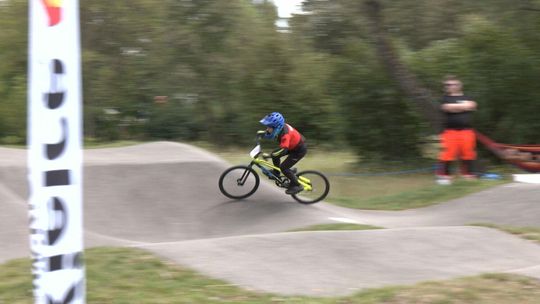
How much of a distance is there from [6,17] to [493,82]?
14.5 metres

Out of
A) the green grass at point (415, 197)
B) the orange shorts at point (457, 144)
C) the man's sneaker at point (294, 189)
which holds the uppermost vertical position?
the orange shorts at point (457, 144)

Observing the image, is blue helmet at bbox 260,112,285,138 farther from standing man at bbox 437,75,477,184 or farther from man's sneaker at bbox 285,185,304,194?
standing man at bbox 437,75,477,184

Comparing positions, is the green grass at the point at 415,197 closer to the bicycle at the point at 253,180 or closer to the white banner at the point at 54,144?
the bicycle at the point at 253,180

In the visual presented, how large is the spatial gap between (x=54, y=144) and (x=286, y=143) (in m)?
7.15

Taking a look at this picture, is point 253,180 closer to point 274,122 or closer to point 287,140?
point 287,140

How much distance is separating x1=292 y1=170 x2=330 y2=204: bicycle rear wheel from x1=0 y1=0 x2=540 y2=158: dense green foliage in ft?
18.5

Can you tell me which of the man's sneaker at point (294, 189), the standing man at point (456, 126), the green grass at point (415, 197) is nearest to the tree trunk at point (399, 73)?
the green grass at point (415, 197)

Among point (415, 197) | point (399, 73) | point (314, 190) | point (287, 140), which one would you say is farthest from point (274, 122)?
point (399, 73)

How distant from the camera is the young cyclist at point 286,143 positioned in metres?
9.57

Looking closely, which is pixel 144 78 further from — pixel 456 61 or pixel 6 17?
pixel 456 61

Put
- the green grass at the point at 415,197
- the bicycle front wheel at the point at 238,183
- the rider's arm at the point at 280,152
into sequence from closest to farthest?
the rider's arm at the point at 280,152 < the bicycle front wheel at the point at 238,183 < the green grass at the point at 415,197

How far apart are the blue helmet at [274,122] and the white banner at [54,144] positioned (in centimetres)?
678

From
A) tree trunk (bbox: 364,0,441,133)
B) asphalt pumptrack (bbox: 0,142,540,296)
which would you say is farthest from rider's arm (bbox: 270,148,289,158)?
tree trunk (bbox: 364,0,441,133)

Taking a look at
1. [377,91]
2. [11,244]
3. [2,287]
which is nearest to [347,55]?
[377,91]
